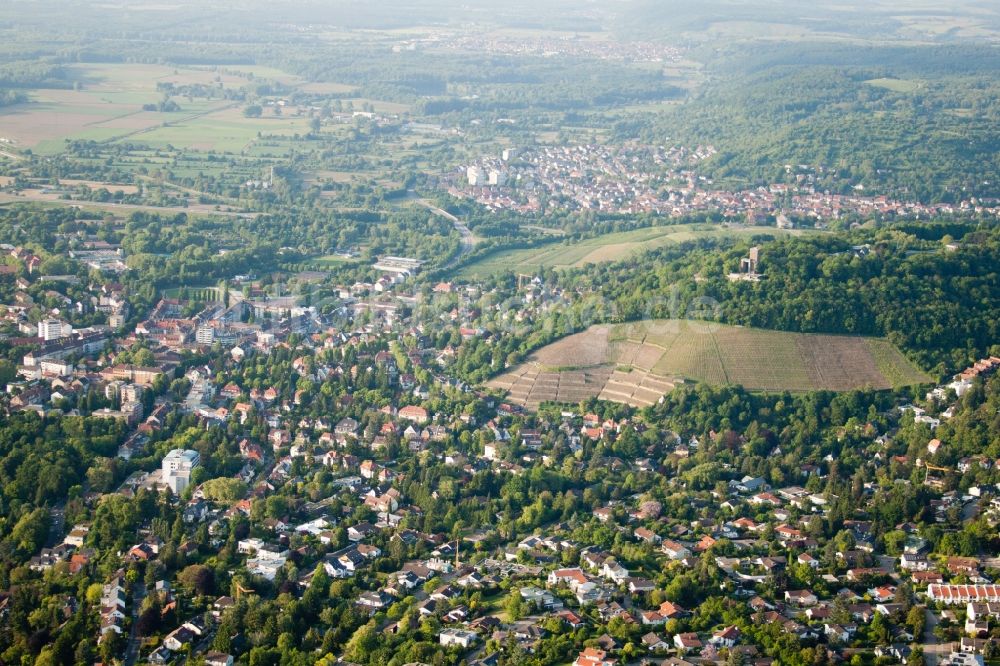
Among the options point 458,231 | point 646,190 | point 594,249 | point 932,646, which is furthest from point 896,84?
point 932,646

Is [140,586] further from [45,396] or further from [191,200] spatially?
[191,200]

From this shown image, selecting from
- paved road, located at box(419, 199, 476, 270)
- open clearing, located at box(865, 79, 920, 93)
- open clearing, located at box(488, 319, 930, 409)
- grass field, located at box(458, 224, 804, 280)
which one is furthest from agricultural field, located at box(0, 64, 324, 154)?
open clearing, located at box(488, 319, 930, 409)

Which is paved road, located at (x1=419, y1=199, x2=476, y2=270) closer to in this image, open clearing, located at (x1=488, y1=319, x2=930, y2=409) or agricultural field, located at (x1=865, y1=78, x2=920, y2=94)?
open clearing, located at (x1=488, y1=319, x2=930, y2=409)

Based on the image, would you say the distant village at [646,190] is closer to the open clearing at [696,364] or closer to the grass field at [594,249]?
the grass field at [594,249]

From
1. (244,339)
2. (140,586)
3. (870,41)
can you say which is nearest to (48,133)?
(244,339)

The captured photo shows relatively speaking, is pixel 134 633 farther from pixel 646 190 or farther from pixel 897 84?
pixel 897 84

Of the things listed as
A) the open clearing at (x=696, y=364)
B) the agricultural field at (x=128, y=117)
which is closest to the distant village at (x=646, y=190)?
the agricultural field at (x=128, y=117)

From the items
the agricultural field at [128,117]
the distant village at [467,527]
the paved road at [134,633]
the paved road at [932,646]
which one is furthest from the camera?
the agricultural field at [128,117]

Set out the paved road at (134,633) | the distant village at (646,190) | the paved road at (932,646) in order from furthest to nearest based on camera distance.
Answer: the distant village at (646,190) → the paved road at (134,633) → the paved road at (932,646)
